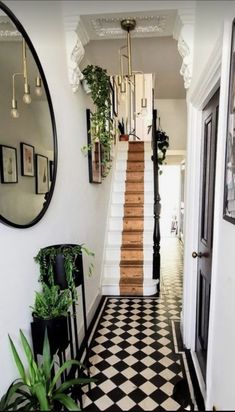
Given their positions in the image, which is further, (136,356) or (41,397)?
(136,356)

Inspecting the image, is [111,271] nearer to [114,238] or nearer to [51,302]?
[114,238]

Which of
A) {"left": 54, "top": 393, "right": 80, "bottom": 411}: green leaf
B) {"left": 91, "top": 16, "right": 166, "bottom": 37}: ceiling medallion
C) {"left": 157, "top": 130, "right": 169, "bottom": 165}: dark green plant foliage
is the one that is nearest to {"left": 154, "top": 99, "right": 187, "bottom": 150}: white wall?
{"left": 157, "top": 130, "right": 169, "bottom": 165}: dark green plant foliage

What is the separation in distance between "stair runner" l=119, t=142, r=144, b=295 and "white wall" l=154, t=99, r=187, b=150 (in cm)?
66

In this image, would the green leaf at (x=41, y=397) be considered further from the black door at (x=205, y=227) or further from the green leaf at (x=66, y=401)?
the black door at (x=205, y=227)

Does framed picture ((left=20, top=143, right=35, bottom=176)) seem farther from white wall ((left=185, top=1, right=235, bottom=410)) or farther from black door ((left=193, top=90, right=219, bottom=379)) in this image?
black door ((left=193, top=90, right=219, bottom=379))

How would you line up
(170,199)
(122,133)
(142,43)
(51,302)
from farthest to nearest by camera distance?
(170,199) < (122,133) < (142,43) < (51,302)

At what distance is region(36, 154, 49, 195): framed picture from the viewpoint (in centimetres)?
145

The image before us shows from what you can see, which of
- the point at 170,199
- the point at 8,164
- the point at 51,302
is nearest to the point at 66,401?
the point at 51,302

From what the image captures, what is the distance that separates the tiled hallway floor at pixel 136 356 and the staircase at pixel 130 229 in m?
0.22

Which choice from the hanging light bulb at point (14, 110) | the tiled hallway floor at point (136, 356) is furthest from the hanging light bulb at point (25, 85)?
the tiled hallway floor at point (136, 356)

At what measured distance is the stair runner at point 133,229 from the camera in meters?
3.45

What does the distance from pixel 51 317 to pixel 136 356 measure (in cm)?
111

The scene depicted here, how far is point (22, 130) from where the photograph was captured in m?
1.28

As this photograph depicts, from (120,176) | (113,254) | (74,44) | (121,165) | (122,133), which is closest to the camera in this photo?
(74,44)
